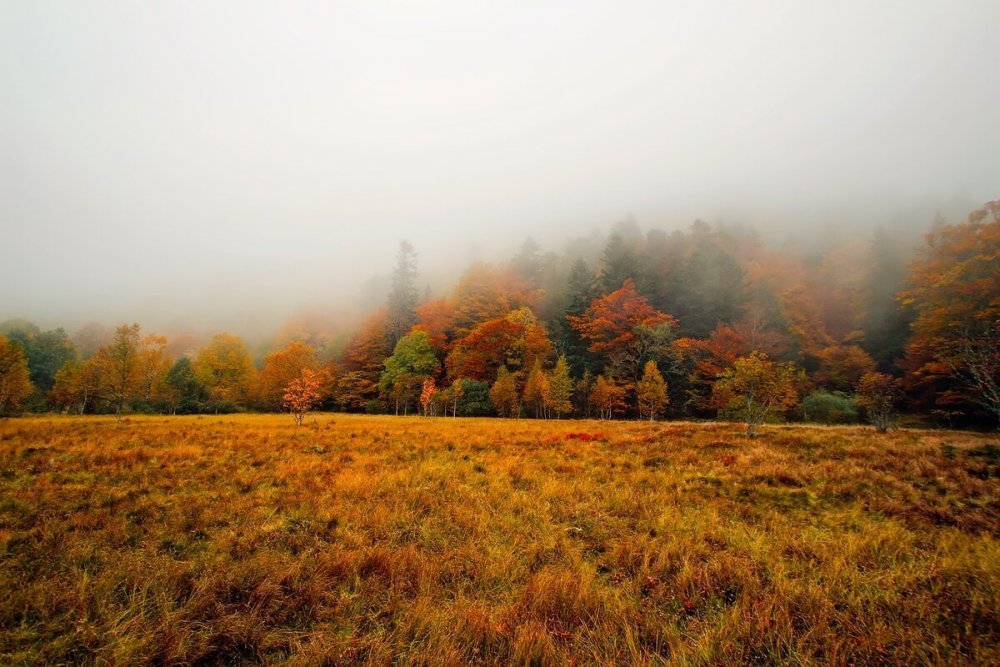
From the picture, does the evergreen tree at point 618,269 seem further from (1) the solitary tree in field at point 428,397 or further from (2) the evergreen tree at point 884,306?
(2) the evergreen tree at point 884,306

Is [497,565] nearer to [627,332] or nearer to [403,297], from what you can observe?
[627,332]

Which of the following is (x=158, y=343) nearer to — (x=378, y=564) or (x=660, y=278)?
(x=378, y=564)

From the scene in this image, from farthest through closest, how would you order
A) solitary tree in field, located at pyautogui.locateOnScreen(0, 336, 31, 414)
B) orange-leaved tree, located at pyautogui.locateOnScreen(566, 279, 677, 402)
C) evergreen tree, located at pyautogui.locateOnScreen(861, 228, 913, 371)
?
orange-leaved tree, located at pyautogui.locateOnScreen(566, 279, 677, 402), evergreen tree, located at pyautogui.locateOnScreen(861, 228, 913, 371), solitary tree in field, located at pyautogui.locateOnScreen(0, 336, 31, 414)

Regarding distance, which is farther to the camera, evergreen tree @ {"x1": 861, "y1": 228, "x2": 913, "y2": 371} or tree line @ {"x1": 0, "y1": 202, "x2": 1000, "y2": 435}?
evergreen tree @ {"x1": 861, "y1": 228, "x2": 913, "y2": 371}

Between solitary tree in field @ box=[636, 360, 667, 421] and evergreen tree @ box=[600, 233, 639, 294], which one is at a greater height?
evergreen tree @ box=[600, 233, 639, 294]

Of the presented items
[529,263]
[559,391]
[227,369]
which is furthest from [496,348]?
[227,369]

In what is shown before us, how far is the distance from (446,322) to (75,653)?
55.7 m

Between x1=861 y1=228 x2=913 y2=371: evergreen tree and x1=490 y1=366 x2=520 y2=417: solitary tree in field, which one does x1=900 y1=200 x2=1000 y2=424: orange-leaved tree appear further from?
x1=490 y1=366 x2=520 y2=417: solitary tree in field

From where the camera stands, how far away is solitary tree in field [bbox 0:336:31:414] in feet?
120

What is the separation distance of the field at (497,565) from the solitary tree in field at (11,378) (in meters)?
45.5

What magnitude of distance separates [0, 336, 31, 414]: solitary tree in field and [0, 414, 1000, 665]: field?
4548cm

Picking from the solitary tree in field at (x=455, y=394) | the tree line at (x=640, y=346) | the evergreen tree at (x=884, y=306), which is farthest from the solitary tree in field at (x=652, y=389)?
the evergreen tree at (x=884, y=306)

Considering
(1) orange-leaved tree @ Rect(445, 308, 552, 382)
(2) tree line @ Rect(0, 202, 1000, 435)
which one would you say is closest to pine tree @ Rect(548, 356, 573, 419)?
(2) tree line @ Rect(0, 202, 1000, 435)

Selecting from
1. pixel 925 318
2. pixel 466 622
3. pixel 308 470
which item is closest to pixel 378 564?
pixel 466 622
